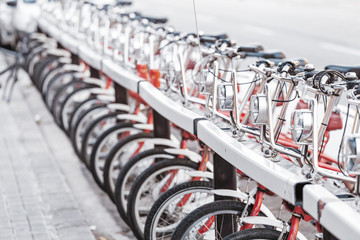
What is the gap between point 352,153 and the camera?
2865mm

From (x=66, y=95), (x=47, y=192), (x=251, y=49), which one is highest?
(x=251, y=49)

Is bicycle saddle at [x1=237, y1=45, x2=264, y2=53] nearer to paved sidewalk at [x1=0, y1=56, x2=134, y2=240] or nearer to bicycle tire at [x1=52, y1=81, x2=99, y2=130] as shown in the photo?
→ paved sidewalk at [x1=0, y1=56, x2=134, y2=240]

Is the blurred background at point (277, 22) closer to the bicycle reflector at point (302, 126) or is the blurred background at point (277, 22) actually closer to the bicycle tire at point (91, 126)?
the bicycle tire at point (91, 126)

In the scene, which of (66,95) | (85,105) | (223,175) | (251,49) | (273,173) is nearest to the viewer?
(273,173)

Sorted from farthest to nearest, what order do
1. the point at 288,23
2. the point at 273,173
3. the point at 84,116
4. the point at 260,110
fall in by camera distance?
the point at 288,23 < the point at 84,116 < the point at 260,110 < the point at 273,173

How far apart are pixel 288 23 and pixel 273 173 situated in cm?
1888

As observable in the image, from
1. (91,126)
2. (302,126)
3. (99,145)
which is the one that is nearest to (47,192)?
(91,126)

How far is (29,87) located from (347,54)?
6.41m

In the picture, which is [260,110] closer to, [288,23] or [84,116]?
[84,116]

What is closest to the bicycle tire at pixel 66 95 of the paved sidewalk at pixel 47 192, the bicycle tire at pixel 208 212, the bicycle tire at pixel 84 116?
the paved sidewalk at pixel 47 192

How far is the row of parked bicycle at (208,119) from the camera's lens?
3.46 meters

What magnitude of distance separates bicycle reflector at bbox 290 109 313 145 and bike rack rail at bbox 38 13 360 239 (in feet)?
0.59

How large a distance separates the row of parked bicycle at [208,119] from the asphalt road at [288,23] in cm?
656

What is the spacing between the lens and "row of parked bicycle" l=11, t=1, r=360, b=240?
3457 mm
